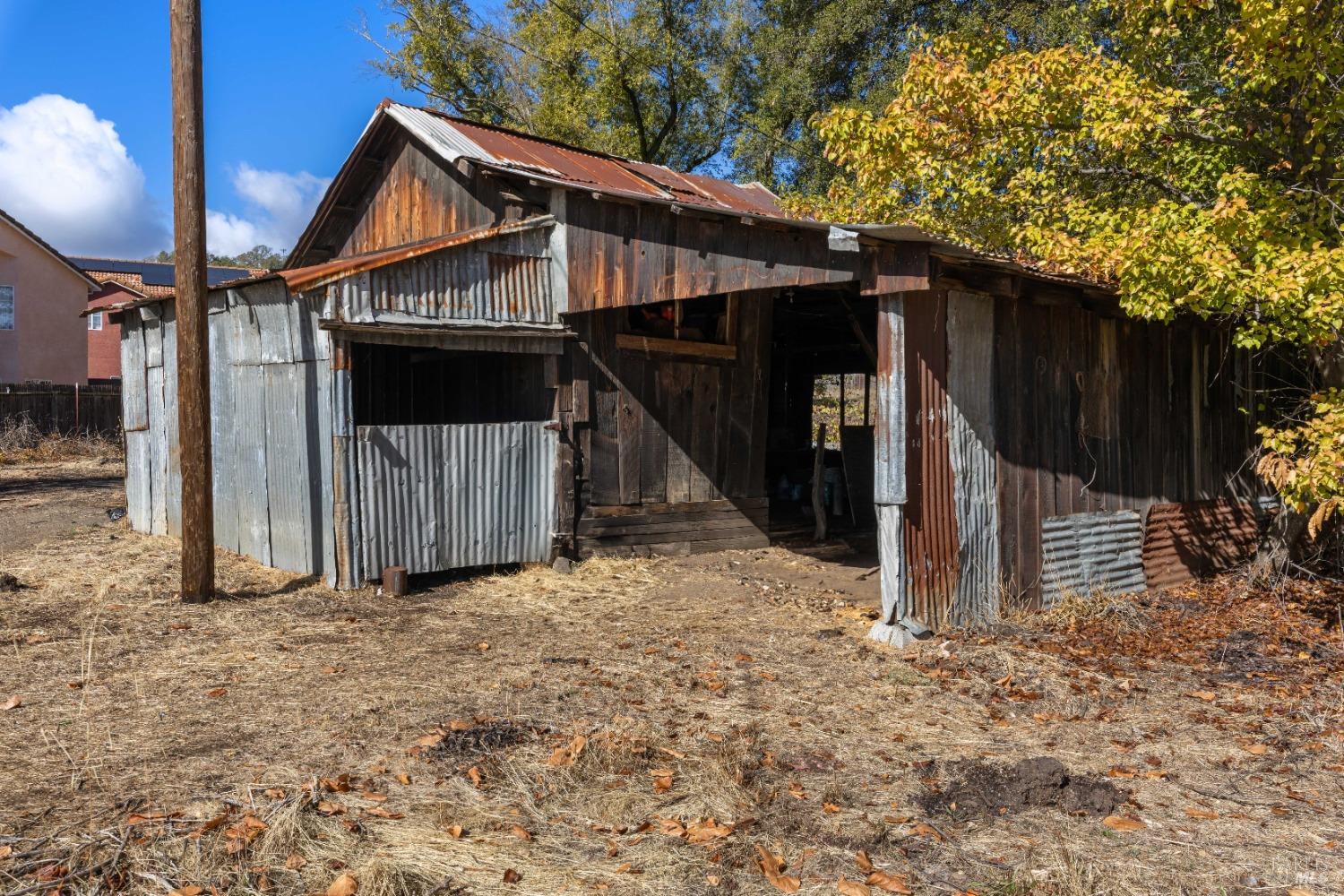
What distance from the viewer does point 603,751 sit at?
17.0 ft

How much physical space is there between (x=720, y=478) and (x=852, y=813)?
758cm

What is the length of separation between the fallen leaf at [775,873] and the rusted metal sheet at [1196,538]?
25.8ft

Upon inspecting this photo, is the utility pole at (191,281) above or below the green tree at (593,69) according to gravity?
below

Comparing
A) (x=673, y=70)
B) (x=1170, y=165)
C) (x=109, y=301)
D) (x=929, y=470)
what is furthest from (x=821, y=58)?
(x=109, y=301)

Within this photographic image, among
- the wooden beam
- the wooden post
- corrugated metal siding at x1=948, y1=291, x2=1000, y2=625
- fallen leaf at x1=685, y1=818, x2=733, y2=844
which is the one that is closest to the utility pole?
the wooden beam

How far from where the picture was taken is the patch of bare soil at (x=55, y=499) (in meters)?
12.8

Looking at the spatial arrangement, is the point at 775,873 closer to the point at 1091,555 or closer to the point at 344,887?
the point at 344,887

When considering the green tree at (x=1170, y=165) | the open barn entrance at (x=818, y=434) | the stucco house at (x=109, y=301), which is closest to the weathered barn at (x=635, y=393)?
the open barn entrance at (x=818, y=434)

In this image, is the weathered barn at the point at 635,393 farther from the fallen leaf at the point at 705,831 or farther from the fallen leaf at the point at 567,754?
the fallen leaf at the point at 705,831

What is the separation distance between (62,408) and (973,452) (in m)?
23.0

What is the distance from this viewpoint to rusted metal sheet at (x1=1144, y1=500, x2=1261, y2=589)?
1066 centimetres

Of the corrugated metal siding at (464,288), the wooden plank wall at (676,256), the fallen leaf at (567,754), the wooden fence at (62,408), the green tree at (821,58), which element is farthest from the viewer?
the wooden fence at (62,408)

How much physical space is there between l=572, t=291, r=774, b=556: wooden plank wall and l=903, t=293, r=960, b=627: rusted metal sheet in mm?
3968

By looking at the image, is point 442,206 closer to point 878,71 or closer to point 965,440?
point 965,440
